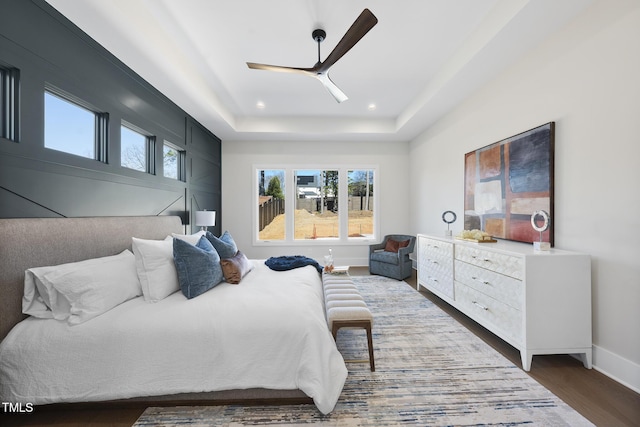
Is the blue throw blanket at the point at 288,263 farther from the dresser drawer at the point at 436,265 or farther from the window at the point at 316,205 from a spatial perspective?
the window at the point at 316,205

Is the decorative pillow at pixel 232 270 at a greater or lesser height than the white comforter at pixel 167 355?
greater

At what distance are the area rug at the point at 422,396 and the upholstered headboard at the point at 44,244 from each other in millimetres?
1070

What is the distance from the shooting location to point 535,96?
2.51 metres

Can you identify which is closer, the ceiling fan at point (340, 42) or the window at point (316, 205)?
the ceiling fan at point (340, 42)

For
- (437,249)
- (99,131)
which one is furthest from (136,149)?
(437,249)

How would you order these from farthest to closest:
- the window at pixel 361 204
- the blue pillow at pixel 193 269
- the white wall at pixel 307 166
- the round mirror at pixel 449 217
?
the window at pixel 361 204
the white wall at pixel 307 166
the round mirror at pixel 449 217
the blue pillow at pixel 193 269

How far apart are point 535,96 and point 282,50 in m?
2.63

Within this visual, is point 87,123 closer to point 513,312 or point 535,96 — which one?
point 513,312

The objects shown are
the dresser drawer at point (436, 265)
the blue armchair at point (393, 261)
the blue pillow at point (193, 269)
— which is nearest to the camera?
the blue pillow at point (193, 269)

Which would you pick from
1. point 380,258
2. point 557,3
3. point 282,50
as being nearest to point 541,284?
point 557,3

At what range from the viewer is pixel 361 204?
582cm

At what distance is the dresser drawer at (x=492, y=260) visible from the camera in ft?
6.91

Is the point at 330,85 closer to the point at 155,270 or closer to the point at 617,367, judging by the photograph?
the point at 155,270

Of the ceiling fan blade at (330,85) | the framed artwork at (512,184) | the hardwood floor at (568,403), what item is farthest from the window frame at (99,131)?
the framed artwork at (512,184)
